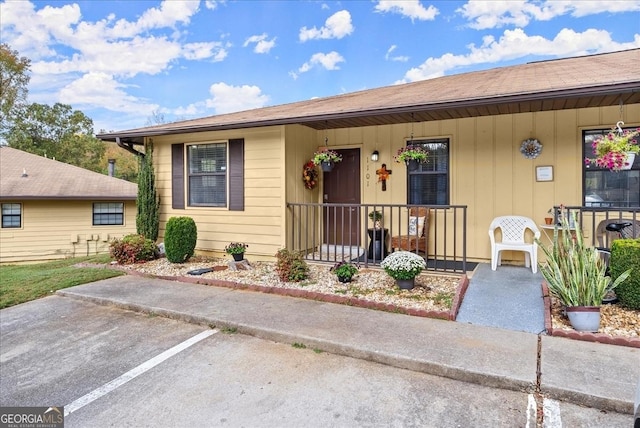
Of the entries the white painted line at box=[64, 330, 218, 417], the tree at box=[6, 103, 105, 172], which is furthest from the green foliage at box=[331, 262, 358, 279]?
the tree at box=[6, 103, 105, 172]

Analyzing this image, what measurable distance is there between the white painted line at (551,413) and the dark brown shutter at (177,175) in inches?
270

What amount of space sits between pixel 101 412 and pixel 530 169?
597 cm

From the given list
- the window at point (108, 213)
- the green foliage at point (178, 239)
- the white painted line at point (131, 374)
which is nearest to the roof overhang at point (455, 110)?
Answer: the green foliage at point (178, 239)

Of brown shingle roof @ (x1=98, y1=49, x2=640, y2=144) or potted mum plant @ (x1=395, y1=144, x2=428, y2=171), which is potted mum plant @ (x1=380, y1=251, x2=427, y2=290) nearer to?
potted mum plant @ (x1=395, y1=144, x2=428, y2=171)

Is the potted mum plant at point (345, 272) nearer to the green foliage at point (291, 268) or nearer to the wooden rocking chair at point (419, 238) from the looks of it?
the green foliage at point (291, 268)

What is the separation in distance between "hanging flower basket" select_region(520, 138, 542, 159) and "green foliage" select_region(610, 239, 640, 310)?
215 centimetres

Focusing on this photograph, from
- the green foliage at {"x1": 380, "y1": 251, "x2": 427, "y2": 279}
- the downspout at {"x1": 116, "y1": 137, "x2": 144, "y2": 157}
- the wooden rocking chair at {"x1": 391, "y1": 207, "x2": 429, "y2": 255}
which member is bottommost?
the green foliage at {"x1": 380, "y1": 251, "x2": 427, "y2": 279}

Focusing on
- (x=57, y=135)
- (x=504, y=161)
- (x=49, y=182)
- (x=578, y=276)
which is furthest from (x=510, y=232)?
(x=57, y=135)

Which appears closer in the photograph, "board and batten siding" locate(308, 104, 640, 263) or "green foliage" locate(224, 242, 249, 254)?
"board and batten siding" locate(308, 104, 640, 263)

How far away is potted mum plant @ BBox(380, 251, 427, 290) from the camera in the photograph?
4570 mm

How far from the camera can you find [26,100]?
23.6 metres

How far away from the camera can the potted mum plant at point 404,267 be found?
4.57 m

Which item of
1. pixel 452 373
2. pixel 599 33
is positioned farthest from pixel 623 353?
pixel 599 33

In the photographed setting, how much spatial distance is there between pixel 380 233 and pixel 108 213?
1187 centimetres
